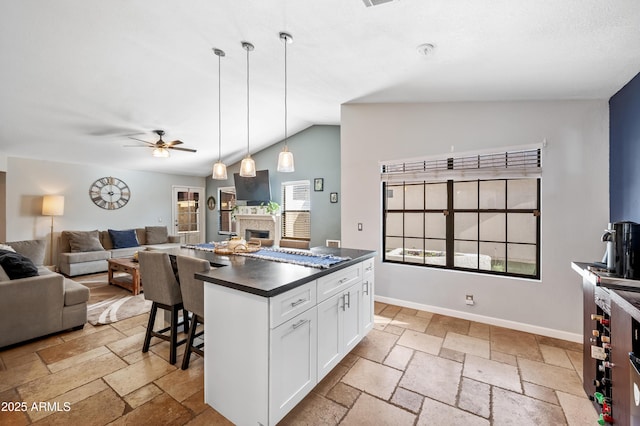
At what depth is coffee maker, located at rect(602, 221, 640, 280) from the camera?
1.67 m

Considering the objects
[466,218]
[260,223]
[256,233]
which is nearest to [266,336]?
[466,218]

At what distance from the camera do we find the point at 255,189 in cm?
672

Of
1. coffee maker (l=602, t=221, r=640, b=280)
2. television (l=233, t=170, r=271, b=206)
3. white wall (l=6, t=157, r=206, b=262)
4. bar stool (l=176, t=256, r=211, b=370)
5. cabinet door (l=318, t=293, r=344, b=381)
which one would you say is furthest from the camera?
television (l=233, t=170, r=271, b=206)

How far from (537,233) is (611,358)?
1.77 meters

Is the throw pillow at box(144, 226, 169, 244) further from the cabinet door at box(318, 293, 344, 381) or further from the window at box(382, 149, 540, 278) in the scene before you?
the cabinet door at box(318, 293, 344, 381)

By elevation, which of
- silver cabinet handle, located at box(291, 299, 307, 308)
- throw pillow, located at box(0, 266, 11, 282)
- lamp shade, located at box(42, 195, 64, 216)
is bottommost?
throw pillow, located at box(0, 266, 11, 282)

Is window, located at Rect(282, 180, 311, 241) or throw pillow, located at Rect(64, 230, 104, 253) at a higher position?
window, located at Rect(282, 180, 311, 241)

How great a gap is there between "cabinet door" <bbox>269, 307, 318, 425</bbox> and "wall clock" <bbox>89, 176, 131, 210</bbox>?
6.72m

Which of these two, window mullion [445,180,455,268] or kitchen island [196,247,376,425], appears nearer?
kitchen island [196,247,376,425]

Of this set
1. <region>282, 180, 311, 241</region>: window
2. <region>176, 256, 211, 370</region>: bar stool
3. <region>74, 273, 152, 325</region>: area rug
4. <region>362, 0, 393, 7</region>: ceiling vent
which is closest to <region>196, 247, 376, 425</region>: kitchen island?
<region>176, 256, 211, 370</region>: bar stool

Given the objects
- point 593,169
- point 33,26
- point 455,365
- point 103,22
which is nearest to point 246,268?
point 455,365

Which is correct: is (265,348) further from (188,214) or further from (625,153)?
(188,214)

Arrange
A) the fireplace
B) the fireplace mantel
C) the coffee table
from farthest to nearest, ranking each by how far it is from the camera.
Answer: the fireplace → the fireplace mantel → the coffee table

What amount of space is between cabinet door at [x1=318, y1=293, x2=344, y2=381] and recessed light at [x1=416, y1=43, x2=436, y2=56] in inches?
83.0
